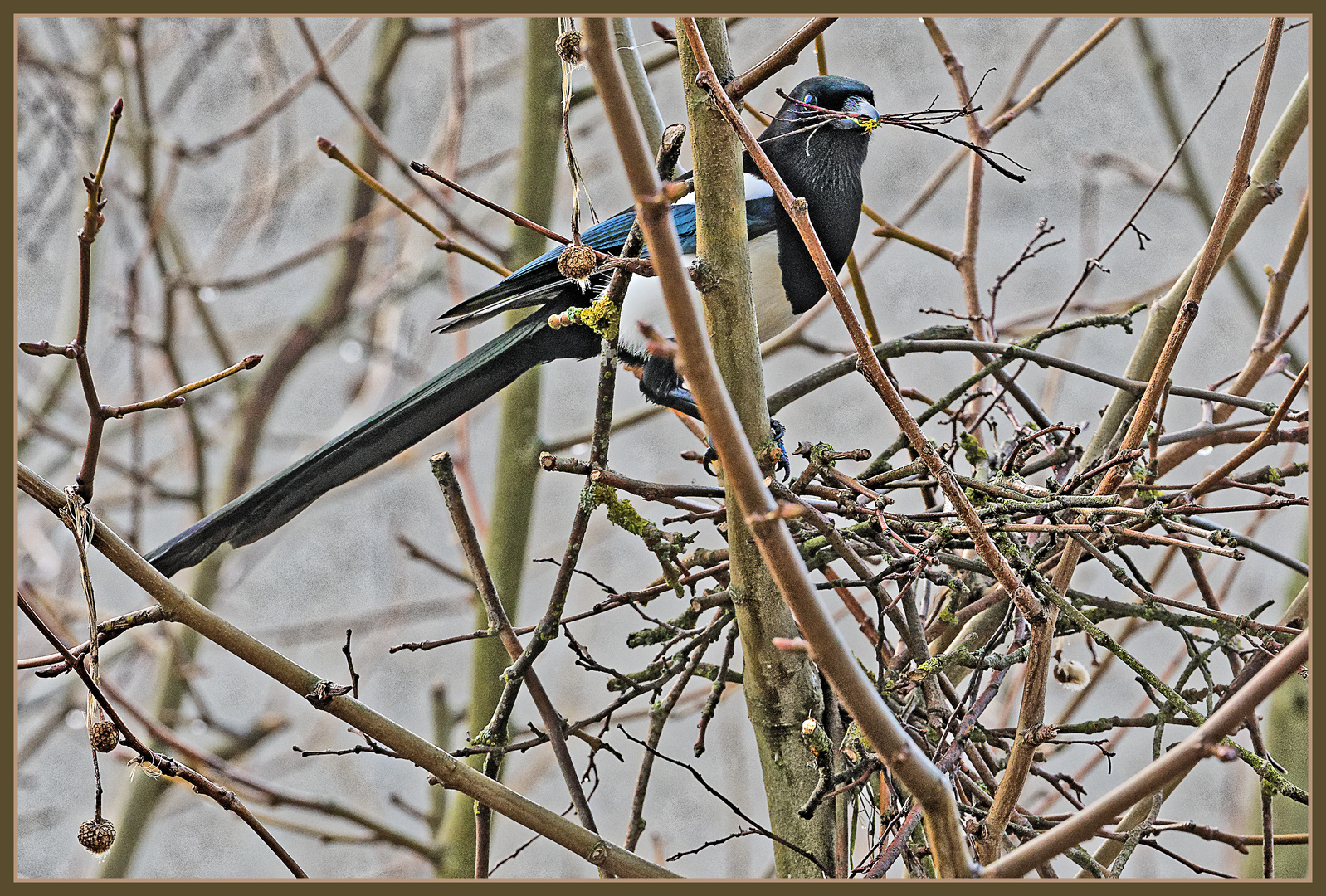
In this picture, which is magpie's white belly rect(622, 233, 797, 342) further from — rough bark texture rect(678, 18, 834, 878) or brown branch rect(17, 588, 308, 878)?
brown branch rect(17, 588, 308, 878)

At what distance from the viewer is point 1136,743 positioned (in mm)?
2535

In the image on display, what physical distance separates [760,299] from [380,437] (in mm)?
460

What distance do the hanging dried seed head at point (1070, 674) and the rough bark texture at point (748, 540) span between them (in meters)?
0.29

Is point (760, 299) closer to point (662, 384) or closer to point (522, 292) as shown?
point (662, 384)

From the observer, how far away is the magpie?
1123 mm

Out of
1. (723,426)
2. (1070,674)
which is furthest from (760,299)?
(723,426)

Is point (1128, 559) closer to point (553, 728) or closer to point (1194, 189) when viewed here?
point (553, 728)

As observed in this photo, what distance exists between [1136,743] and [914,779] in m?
2.27

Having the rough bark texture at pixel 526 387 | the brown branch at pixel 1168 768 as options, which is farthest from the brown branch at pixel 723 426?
the rough bark texture at pixel 526 387

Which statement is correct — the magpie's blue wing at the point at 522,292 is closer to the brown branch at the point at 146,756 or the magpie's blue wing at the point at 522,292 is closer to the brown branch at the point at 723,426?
the brown branch at the point at 146,756

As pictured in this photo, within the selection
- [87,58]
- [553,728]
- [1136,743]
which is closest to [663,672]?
[553,728]

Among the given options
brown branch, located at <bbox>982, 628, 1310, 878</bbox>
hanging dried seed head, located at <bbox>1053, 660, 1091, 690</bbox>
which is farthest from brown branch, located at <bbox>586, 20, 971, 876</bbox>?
hanging dried seed head, located at <bbox>1053, 660, 1091, 690</bbox>

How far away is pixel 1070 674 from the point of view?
1001 millimetres

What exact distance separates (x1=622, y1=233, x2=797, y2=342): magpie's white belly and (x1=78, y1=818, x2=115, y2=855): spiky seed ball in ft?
2.52
